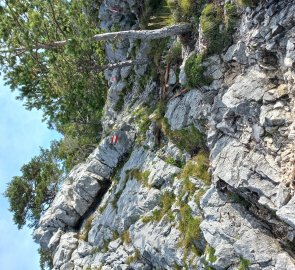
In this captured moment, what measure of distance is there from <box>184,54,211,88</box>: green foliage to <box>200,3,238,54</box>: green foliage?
0.79 m

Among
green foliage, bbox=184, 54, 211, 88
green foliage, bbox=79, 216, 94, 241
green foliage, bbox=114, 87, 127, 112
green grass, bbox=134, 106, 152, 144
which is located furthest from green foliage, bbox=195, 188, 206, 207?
green foliage, bbox=114, 87, 127, 112

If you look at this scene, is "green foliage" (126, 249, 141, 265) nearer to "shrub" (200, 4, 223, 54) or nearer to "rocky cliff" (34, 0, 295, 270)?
"rocky cliff" (34, 0, 295, 270)

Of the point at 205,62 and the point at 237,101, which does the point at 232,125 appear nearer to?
the point at 237,101

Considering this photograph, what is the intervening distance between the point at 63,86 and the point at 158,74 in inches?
266

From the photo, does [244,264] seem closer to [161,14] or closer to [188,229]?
[188,229]

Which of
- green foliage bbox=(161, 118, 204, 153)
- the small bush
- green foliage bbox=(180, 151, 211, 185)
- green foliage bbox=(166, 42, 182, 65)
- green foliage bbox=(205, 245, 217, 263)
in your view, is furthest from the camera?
green foliage bbox=(166, 42, 182, 65)

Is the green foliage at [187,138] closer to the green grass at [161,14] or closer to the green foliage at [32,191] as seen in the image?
the green grass at [161,14]

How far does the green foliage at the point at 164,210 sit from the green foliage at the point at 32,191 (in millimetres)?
21935

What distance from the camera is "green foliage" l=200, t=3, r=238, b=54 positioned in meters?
17.8

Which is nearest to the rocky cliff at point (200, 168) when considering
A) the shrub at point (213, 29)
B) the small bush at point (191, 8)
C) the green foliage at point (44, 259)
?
the shrub at point (213, 29)

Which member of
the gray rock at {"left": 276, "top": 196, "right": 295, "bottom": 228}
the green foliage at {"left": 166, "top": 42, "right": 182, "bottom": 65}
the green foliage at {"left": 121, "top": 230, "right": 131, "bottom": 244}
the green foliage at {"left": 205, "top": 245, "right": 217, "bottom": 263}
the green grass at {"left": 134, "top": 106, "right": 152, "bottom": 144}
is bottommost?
the gray rock at {"left": 276, "top": 196, "right": 295, "bottom": 228}

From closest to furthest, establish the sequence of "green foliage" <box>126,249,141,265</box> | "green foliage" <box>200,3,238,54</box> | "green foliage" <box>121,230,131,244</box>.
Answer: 1. "green foliage" <box>200,3,238,54</box>
2. "green foliage" <box>126,249,141,265</box>
3. "green foliage" <box>121,230,131,244</box>

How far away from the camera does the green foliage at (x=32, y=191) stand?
40.0 m

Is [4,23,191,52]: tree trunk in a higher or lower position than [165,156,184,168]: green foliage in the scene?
higher
